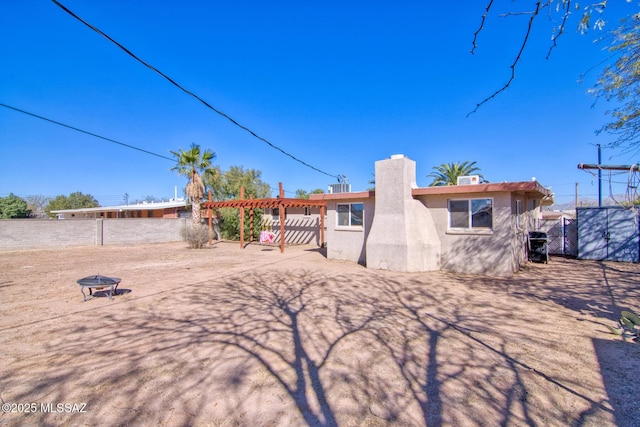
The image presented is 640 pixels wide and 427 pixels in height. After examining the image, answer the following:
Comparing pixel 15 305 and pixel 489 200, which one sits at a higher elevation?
pixel 489 200

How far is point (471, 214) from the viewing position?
9.72 m

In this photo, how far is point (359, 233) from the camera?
11.9 metres

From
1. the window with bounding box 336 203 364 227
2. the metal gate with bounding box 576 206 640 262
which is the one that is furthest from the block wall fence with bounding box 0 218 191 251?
the metal gate with bounding box 576 206 640 262

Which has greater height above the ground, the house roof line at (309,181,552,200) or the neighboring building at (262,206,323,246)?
the house roof line at (309,181,552,200)

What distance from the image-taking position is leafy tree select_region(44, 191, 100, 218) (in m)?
43.9

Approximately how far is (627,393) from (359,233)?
908cm

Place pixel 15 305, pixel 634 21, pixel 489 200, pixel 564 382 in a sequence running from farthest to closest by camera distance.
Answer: pixel 489 200
pixel 15 305
pixel 634 21
pixel 564 382

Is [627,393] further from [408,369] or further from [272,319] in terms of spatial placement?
[272,319]

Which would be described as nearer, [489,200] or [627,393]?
[627,393]

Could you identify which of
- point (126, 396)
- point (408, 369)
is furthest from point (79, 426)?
point (408, 369)

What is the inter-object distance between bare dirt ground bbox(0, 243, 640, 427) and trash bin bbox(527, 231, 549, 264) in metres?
4.11

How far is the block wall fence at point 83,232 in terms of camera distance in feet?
52.4

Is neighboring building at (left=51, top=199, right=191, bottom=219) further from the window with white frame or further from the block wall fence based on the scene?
the window with white frame

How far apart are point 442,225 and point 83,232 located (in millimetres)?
21038
